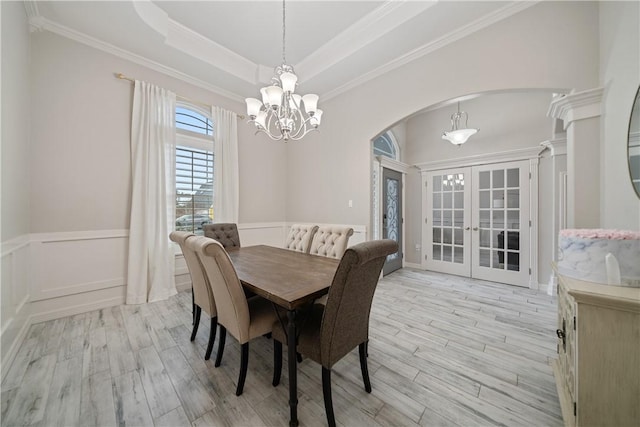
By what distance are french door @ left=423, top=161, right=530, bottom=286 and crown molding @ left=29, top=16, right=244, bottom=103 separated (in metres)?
4.35

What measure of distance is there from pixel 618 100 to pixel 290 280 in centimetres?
266

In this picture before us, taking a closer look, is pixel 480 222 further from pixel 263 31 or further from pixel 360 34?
pixel 263 31

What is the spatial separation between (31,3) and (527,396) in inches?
209

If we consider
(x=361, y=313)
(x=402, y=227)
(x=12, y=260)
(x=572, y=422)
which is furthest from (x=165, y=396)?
(x=402, y=227)

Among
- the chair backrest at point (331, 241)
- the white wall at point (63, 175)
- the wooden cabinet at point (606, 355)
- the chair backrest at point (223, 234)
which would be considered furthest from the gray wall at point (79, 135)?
the wooden cabinet at point (606, 355)

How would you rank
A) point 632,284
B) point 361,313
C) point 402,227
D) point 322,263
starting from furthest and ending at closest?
point 402,227
point 322,263
point 361,313
point 632,284

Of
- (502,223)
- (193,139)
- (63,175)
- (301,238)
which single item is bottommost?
(301,238)

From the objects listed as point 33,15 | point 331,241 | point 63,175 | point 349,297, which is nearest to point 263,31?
point 33,15

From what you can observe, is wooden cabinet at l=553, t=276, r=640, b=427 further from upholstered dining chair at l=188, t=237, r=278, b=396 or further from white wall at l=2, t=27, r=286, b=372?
white wall at l=2, t=27, r=286, b=372

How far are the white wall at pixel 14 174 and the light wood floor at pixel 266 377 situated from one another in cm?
36

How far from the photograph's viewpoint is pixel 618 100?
1.60 m

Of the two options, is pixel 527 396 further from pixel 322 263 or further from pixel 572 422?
pixel 322 263

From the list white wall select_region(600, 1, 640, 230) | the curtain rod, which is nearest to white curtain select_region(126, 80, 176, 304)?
the curtain rod

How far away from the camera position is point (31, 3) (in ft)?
7.13
